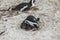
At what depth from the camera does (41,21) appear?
18.7ft

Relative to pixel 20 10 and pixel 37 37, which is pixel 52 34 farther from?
pixel 20 10

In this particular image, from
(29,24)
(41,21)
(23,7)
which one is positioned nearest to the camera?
(29,24)

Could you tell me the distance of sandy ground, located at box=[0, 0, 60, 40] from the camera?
16.7 ft

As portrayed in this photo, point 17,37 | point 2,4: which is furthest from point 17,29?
point 2,4

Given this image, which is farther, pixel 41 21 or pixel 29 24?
pixel 41 21

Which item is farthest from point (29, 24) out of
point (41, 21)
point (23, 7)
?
point (23, 7)

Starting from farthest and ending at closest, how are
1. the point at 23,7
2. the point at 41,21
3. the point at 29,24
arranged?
1. the point at 23,7
2. the point at 41,21
3. the point at 29,24

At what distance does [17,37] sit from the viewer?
16.5ft

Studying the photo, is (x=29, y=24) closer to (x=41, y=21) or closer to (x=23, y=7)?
(x=41, y=21)

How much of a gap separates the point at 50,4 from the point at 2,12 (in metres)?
1.50

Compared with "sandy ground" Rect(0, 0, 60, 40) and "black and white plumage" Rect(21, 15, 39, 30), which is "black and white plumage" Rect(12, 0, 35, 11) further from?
"black and white plumage" Rect(21, 15, 39, 30)

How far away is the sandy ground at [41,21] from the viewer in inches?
200

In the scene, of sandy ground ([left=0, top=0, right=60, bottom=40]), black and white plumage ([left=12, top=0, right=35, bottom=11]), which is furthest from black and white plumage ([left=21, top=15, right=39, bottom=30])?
black and white plumage ([left=12, top=0, right=35, bottom=11])

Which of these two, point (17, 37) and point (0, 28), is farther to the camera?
point (0, 28)
